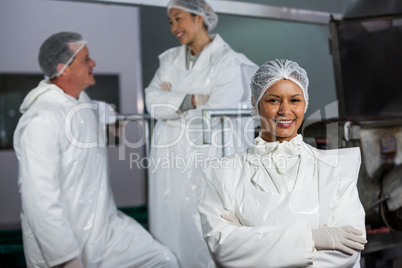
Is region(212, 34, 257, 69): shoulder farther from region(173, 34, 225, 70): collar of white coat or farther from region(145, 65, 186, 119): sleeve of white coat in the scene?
region(145, 65, 186, 119): sleeve of white coat

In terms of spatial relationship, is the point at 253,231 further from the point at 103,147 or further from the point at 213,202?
the point at 103,147

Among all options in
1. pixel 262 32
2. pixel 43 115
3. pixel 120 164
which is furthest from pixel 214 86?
pixel 120 164

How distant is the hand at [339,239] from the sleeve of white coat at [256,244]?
3 centimetres

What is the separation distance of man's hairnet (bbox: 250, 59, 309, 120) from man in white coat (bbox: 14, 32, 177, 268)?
2.92ft

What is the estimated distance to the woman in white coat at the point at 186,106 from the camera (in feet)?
6.10

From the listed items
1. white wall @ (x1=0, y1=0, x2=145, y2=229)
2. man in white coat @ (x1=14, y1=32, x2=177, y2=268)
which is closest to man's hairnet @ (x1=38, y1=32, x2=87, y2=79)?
man in white coat @ (x1=14, y1=32, x2=177, y2=268)

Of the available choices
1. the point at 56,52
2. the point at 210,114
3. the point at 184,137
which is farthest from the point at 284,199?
the point at 56,52

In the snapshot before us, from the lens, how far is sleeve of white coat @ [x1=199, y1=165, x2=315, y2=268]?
1041 mm

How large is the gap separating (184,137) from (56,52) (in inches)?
24.6

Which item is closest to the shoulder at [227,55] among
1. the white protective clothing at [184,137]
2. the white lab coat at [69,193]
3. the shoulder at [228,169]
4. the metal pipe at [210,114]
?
the white protective clothing at [184,137]

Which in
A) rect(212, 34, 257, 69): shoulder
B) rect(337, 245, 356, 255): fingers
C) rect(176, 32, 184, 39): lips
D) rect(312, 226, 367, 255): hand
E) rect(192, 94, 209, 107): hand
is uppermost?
rect(176, 32, 184, 39): lips

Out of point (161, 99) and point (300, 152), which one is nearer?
point (300, 152)

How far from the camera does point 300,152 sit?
1.15 m

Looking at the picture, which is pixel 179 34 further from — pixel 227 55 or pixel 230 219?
pixel 230 219
